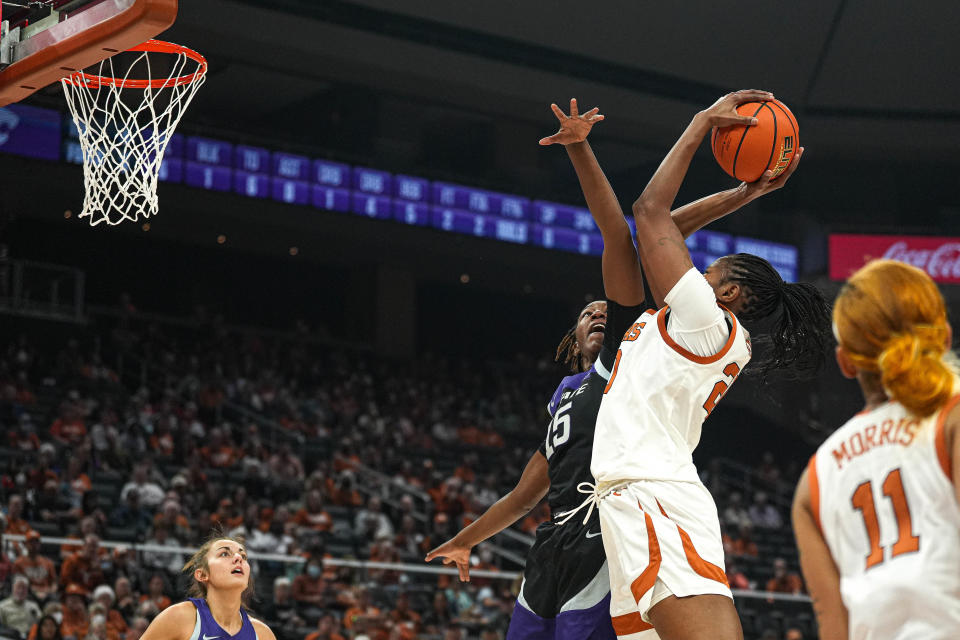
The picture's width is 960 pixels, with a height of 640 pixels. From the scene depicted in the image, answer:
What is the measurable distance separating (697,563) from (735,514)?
51.2ft

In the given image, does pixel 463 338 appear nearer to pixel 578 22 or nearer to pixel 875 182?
pixel 578 22

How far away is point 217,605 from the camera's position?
18.1 ft

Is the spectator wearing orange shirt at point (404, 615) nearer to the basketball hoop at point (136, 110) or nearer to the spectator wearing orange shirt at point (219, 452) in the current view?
the spectator wearing orange shirt at point (219, 452)

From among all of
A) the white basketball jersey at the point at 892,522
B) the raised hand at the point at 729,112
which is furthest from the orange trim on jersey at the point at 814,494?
the raised hand at the point at 729,112

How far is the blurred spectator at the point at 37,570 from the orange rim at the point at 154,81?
436cm

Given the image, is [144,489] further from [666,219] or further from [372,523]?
[666,219]

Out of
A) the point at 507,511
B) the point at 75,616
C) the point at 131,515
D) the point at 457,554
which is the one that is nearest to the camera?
the point at 507,511

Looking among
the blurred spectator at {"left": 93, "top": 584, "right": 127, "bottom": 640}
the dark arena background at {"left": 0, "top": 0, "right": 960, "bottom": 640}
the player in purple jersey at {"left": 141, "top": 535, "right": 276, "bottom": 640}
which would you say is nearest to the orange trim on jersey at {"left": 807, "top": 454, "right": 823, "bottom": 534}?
the player in purple jersey at {"left": 141, "top": 535, "right": 276, "bottom": 640}

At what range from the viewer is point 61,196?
696 inches

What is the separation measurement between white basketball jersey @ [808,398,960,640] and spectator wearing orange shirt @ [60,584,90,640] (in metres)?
7.61

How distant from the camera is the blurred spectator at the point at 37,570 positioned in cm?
912

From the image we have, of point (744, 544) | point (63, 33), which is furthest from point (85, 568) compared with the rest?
point (744, 544)

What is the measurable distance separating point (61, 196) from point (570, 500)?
1556 cm

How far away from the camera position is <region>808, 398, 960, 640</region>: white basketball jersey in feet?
6.66
